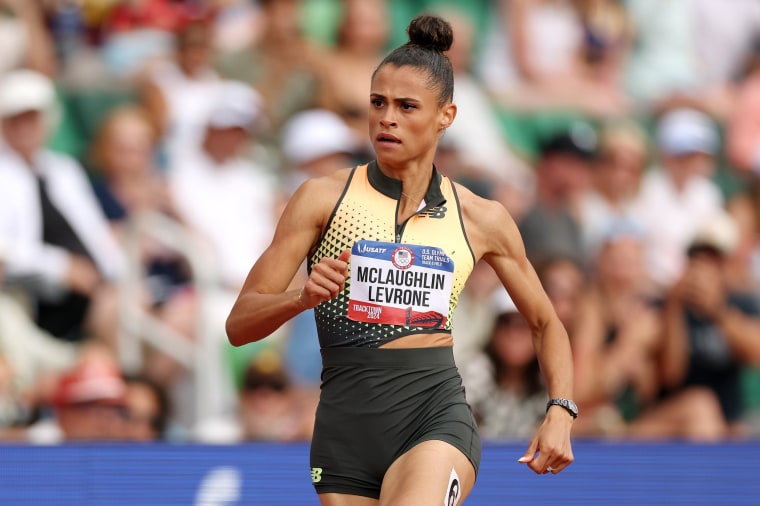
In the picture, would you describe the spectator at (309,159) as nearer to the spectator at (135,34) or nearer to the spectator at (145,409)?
the spectator at (145,409)

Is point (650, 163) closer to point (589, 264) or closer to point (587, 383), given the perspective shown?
point (589, 264)

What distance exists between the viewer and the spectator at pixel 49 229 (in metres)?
7.87

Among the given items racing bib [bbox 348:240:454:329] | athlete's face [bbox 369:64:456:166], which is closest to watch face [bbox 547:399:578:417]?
racing bib [bbox 348:240:454:329]

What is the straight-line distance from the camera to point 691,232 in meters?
10.3

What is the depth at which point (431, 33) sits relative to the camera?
4.51 metres

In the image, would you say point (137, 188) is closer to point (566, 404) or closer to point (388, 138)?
point (388, 138)

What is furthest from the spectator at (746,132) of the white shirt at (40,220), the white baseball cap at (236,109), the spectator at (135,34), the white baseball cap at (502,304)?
the white shirt at (40,220)

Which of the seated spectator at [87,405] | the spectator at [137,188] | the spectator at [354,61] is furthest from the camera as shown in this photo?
the spectator at [354,61]

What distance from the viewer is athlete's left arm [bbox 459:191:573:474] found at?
4438 millimetres

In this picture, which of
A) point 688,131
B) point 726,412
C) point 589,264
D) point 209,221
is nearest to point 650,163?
point 688,131

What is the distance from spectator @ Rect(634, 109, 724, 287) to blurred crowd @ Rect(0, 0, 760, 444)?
0.9 inches

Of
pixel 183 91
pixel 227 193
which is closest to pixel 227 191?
pixel 227 193

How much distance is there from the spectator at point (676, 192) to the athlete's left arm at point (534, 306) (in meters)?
5.42

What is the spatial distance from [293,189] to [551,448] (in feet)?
16.3
